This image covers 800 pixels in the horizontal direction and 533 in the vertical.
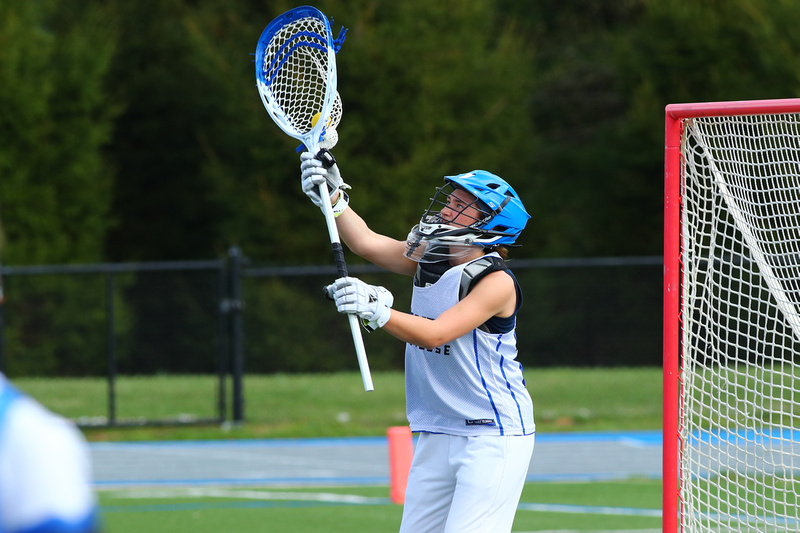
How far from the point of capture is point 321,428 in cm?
1390

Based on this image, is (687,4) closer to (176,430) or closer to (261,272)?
(261,272)

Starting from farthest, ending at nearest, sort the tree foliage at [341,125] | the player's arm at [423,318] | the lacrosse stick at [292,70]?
the tree foliage at [341,125] < the lacrosse stick at [292,70] < the player's arm at [423,318]

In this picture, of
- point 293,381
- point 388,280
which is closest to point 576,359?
point 388,280

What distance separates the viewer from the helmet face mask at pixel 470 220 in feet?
13.2

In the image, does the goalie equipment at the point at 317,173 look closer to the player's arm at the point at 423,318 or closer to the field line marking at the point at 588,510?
the player's arm at the point at 423,318

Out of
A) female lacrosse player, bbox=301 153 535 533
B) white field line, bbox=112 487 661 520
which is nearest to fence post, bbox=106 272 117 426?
white field line, bbox=112 487 661 520

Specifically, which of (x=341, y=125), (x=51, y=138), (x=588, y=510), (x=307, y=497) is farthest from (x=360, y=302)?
(x=51, y=138)

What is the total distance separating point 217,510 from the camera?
29.0 ft

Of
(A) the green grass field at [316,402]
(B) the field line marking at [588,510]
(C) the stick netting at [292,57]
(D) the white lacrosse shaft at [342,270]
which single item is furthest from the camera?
(A) the green grass field at [316,402]

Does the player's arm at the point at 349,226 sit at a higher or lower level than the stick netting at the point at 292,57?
lower

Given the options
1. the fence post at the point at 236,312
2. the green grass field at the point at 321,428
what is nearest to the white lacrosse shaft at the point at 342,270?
the green grass field at the point at 321,428

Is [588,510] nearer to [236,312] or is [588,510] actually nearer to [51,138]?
[236,312]

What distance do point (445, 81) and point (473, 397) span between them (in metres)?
19.5

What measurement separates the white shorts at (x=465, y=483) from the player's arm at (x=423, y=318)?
17.2 inches
